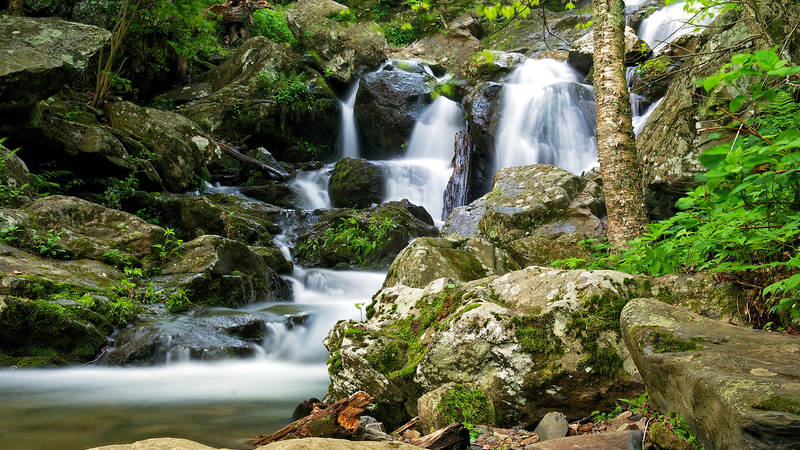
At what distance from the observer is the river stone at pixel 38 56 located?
25.3 ft

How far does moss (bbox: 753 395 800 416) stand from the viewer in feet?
4.09

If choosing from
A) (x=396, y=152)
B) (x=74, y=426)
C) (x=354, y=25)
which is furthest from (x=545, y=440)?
(x=354, y=25)

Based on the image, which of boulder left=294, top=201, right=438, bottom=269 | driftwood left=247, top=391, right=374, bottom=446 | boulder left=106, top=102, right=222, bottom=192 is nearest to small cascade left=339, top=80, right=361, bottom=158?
boulder left=106, top=102, right=222, bottom=192

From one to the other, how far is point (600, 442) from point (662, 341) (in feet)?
1.73

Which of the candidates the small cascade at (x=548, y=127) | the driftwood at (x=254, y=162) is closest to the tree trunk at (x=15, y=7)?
the driftwood at (x=254, y=162)

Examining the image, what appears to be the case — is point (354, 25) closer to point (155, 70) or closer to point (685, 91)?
point (155, 70)

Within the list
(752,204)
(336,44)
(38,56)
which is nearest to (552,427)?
(752,204)

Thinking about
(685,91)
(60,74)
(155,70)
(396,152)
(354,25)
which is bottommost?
(685,91)

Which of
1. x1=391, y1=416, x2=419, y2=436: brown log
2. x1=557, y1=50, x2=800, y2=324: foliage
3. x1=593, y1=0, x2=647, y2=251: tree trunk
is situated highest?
x1=593, y1=0, x2=647, y2=251: tree trunk

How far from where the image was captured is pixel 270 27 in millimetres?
21500

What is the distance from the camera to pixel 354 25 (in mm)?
20547

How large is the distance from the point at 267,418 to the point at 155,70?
1667cm

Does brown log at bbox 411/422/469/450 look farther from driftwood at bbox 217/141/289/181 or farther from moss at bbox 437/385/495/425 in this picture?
driftwood at bbox 217/141/289/181

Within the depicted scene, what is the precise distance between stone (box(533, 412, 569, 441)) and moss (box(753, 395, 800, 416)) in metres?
1.17
